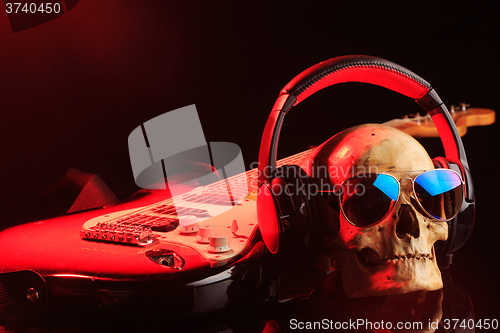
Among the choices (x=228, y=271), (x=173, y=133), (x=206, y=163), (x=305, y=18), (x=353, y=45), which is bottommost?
(x=228, y=271)

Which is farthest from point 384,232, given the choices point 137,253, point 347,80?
point 137,253

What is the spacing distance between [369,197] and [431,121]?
892mm

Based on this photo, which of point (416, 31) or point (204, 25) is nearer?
point (204, 25)

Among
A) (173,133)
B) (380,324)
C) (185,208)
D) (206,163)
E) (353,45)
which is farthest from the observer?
(353,45)

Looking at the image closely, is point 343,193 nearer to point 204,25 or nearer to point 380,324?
point 380,324

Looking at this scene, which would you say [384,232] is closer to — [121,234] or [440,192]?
[440,192]

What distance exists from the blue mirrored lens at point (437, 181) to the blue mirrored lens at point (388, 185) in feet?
0.16

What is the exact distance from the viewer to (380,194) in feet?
2.68

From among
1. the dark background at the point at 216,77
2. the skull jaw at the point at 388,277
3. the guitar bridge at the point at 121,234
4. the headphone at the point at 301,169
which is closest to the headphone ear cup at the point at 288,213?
the headphone at the point at 301,169

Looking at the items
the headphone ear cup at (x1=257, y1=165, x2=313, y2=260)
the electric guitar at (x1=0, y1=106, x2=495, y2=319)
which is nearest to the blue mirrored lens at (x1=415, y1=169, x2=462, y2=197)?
the headphone ear cup at (x1=257, y1=165, x2=313, y2=260)

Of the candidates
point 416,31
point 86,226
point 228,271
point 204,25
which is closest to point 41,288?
point 86,226

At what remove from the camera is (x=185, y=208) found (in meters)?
1.09

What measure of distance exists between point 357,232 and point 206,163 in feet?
2.48

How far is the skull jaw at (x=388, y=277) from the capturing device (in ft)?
2.72
